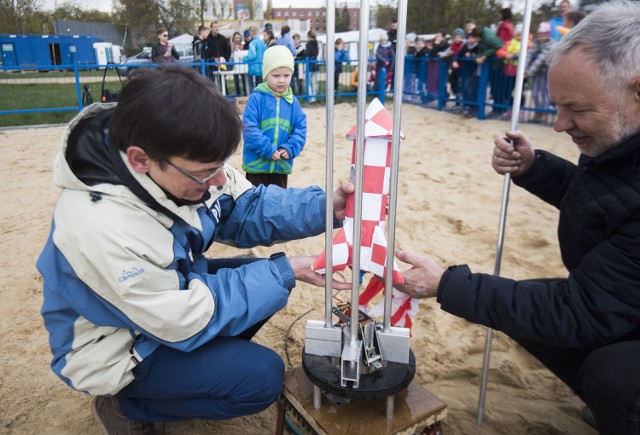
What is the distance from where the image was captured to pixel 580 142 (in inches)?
70.9

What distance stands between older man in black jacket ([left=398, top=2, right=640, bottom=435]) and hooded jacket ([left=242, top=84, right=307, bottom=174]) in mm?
2400

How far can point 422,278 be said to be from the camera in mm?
1753

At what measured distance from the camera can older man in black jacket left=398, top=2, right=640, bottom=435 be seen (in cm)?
153

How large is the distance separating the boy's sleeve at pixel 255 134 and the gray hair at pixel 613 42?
8.67ft

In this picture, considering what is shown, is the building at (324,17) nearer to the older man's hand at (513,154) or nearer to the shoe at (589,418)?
the older man's hand at (513,154)

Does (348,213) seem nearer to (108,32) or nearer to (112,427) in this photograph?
(112,427)

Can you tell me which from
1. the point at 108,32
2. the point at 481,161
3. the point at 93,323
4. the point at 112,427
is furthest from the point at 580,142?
the point at 108,32

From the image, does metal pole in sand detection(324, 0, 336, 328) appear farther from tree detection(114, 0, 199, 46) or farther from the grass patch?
tree detection(114, 0, 199, 46)

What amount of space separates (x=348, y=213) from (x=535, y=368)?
1.58 metres

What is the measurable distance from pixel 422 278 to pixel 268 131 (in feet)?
8.61

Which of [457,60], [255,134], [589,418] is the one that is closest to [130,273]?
[589,418]

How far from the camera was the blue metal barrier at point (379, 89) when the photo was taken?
9.45 m

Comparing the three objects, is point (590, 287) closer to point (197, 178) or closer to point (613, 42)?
point (613, 42)

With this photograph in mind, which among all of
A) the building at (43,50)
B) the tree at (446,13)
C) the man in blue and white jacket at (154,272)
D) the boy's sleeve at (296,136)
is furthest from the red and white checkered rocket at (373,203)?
the building at (43,50)
